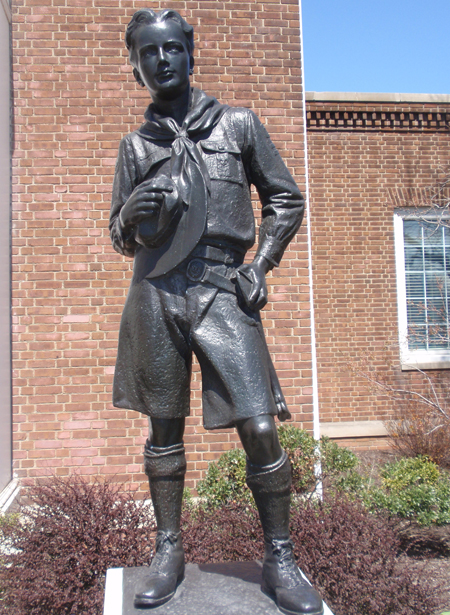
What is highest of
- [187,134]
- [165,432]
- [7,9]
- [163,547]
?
[7,9]

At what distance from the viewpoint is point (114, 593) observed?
7.42 ft

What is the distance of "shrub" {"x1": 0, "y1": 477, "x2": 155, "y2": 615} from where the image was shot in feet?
10.7

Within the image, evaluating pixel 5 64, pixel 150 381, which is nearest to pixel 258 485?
pixel 150 381

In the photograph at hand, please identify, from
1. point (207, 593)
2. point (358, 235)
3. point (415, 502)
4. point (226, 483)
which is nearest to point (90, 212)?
point (226, 483)

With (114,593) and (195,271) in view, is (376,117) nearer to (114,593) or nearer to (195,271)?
(195,271)

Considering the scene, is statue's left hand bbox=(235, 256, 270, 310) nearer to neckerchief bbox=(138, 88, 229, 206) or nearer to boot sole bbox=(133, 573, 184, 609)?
neckerchief bbox=(138, 88, 229, 206)

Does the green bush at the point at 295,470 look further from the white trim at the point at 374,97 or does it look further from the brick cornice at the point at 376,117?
the white trim at the point at 374,97

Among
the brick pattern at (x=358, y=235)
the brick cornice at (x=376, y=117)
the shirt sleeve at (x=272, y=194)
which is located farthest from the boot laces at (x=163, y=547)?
the brick cornice at (x=376, y=117)

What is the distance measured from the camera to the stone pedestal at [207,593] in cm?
207

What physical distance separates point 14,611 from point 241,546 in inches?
57.9

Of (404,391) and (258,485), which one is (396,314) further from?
(258,485)

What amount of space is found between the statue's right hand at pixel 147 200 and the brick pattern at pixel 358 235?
6.71 metres

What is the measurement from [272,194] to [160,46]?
2.59ft

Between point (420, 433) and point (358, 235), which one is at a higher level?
point (358, 235)
